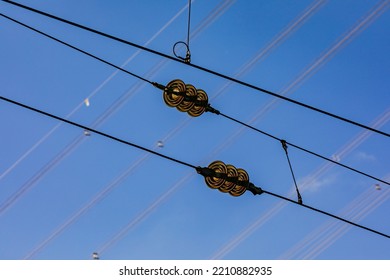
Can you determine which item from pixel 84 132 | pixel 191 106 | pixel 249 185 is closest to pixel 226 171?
pixel 249 185

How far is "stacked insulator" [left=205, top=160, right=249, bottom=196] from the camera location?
10.4m

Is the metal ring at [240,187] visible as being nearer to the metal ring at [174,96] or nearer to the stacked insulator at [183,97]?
the stacked insulator at [183,97]

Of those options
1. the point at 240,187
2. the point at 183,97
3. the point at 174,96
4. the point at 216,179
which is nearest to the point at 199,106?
the point at 183,97

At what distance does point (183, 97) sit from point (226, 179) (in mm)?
1972

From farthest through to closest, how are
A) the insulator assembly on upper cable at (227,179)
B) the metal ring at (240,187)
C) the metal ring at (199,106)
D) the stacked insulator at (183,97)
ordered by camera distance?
1. the metal ring at (199,106)
2. the stacked insulator at (183,97)
3. the metal ring at (240,187)
4. the insulator assembly on upper cable at (227,179)

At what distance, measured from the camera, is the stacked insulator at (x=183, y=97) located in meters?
10.8

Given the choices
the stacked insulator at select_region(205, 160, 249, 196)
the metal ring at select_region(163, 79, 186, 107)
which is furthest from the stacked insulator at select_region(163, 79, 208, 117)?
the stacked insulator at select_region(205, 160, 249, 196)

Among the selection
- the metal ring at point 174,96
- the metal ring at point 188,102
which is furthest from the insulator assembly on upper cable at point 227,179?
the metal ring at point 174,96

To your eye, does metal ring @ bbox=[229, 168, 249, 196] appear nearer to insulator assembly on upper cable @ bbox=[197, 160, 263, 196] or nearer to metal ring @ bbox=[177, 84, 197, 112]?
insulator assembly on upper cable @ bbox=[197, 160, 263, 196]

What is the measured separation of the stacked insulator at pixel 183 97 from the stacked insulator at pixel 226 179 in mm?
1322

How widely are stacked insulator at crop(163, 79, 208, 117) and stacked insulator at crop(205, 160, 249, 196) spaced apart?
4.34 feet

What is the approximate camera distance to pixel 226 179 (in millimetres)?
10484

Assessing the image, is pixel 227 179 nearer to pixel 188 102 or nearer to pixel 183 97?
pixel 188 102
